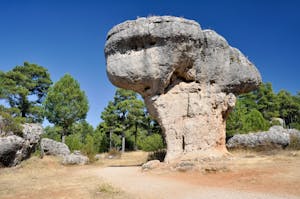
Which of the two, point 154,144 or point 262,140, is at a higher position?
point 262,140

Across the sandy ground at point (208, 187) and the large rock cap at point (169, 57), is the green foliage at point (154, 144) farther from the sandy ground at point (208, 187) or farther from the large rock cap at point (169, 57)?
the sandy ground at point (208, 187)

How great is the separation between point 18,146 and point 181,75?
32.6ft

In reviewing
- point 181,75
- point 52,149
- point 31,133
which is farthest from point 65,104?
point 181,75

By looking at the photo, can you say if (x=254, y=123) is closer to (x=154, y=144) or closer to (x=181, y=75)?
(x=154, y=144)

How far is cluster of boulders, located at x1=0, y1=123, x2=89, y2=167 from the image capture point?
15.0 m

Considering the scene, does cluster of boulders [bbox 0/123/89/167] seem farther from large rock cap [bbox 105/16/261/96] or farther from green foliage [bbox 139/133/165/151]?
green foliage [bbox 139/133/165/151]

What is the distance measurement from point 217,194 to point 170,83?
7988 millimetres

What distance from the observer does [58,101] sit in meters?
31.0

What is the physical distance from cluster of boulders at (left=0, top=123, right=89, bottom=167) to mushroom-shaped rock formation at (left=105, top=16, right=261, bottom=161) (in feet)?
22.4

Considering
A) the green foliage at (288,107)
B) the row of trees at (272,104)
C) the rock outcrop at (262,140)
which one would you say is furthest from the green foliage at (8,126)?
the green foliage at (288,107)

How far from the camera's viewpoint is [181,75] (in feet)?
46.0

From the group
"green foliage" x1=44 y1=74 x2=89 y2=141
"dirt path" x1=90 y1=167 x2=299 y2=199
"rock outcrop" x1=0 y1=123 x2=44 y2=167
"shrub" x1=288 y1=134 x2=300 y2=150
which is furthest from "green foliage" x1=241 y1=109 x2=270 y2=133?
"dirt path" x1=90 y1=167 x2=299 y2=199

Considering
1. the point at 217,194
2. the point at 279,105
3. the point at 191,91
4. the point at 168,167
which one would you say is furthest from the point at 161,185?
the point at 279,105

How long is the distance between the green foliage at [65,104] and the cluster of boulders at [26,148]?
9.05m
